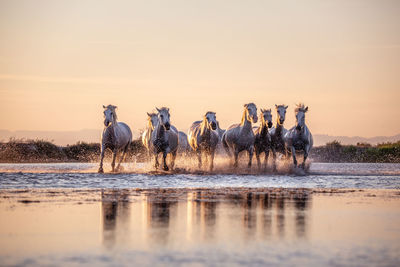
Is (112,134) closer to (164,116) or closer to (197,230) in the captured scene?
(164,116)

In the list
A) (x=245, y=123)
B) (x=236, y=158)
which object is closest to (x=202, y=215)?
(x=236, y=158)

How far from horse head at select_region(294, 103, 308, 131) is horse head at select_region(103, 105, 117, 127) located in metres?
7.45

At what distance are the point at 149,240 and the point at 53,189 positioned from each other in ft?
29.0

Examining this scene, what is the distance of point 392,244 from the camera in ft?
24.5

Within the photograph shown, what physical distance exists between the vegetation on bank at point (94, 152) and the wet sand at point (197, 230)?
86.2 ft

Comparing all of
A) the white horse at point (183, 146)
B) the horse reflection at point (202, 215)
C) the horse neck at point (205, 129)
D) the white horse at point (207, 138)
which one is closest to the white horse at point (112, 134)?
the white horse at point (207, 138)

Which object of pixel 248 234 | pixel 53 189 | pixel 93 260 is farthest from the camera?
pixel 53 189

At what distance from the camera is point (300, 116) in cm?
2623

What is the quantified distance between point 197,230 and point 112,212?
236 cm

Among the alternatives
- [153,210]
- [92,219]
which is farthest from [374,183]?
[92,219]

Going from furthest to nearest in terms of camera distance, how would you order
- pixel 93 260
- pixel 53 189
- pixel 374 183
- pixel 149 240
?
1. pixel 374 183
2. pixel 53 189
3. pixel 149 240
4. pixel 93 260

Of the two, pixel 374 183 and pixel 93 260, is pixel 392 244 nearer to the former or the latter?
pixel 93 260

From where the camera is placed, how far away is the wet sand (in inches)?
259

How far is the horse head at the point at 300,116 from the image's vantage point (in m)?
26.1
